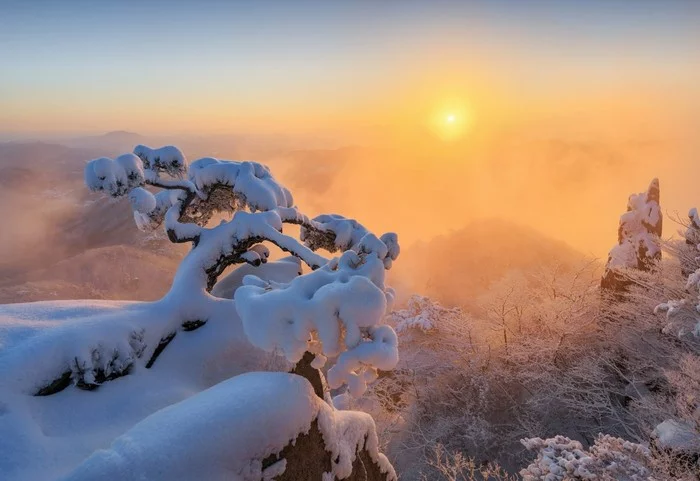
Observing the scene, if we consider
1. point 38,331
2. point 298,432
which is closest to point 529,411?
A: point 298,432

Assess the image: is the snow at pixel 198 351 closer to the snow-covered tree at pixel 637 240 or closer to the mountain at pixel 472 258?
the snow-covered tree at pixel 637 240

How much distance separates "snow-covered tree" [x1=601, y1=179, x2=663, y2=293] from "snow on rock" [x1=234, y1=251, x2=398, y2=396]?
18267 millimetres

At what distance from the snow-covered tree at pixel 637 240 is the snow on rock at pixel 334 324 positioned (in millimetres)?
18267

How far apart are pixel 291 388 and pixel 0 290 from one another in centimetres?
4665

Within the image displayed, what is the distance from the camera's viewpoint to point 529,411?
16.2 metres

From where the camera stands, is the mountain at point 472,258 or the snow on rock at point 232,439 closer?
the snow on rock at point 232,439

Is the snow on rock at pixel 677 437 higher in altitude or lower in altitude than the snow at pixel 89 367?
lower

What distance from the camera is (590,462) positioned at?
7.57 meters

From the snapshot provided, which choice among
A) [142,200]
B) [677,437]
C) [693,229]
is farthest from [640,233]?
[142,200]

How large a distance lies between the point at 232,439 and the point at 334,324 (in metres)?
A: 1.19

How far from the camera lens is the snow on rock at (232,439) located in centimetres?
277

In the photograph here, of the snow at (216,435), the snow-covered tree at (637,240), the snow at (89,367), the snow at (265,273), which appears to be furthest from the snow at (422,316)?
the snow at (216,435)

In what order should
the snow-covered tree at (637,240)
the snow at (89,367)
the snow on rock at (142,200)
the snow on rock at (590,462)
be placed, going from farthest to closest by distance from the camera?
the snow-covered tree at (637,240), the snow on rock at (590,462), the snow on rock at (142,200), the snow at (89,367)

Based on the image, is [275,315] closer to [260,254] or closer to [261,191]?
[261,191]
